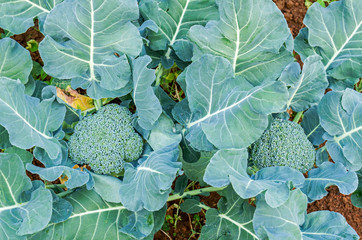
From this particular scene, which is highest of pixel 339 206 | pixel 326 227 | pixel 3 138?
pixel 3 138

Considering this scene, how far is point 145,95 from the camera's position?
1.26 m

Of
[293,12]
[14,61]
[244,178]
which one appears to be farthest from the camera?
[293,12]

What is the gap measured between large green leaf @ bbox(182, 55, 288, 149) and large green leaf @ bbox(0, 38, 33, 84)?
0.68 metres

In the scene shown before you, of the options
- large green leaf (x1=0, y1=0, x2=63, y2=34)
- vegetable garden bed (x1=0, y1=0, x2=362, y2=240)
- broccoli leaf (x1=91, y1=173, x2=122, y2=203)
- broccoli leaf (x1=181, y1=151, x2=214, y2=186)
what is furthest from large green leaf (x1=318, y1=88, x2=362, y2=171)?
large green leaf (x1=0, y1=0, x2=63, y2=34)

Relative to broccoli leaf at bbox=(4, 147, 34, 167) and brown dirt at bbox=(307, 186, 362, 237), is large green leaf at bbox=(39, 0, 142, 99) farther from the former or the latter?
brown dirt at bbox=(307, 186, 362, 237)

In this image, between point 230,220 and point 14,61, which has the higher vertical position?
point 14,61

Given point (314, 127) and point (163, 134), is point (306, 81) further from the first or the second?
point (163, 134)

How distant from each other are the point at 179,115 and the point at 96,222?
21.2 inches

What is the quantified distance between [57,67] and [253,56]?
761 mm

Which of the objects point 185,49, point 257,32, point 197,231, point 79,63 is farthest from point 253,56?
point 197,231

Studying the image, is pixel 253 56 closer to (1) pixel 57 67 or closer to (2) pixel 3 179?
(1) pixel 57 67

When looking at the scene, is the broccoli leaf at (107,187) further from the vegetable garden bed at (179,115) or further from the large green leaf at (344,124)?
the large green leaf at (344,124)

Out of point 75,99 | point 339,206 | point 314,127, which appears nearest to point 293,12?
point 314,127

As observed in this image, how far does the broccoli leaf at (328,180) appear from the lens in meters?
1.28
